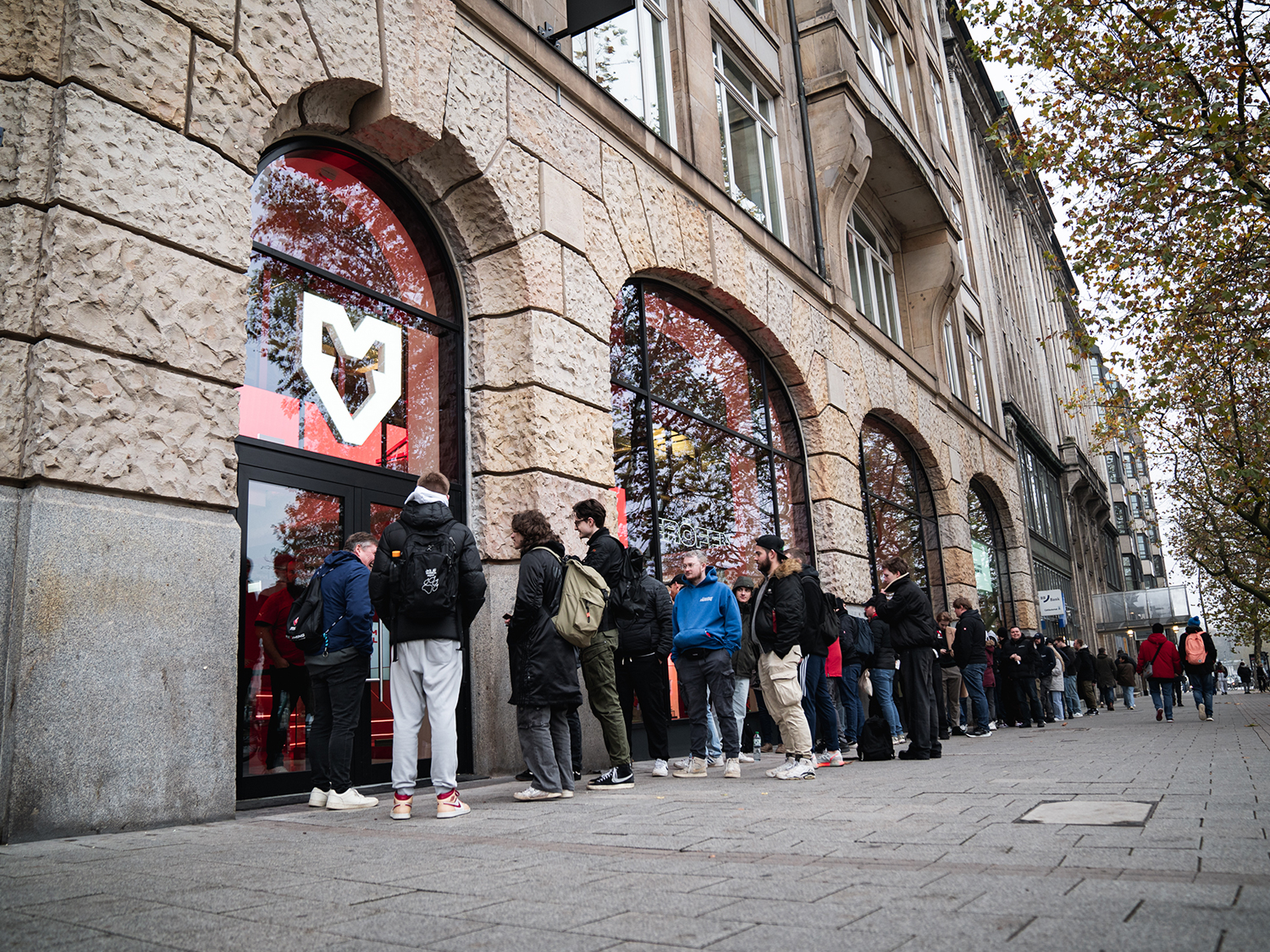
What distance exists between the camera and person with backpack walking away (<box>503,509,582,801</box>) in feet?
19.0

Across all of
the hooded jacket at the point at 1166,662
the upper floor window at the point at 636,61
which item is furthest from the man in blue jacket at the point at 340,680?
the hooded jacket at the point at 1166,662

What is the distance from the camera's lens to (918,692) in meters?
8.60

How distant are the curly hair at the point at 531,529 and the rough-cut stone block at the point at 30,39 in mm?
3585

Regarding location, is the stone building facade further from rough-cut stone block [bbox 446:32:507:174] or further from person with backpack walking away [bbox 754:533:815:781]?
person with backpack walking away [bbox 754:533:815:781]

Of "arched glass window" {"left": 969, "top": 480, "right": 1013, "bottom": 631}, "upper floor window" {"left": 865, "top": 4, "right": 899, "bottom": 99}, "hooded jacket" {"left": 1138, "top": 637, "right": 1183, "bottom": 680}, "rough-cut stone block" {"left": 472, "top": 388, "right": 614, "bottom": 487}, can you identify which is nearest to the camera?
"rough-cut stone block" {"left": 472, "top": 388, "right": 614, "bottom": 487}

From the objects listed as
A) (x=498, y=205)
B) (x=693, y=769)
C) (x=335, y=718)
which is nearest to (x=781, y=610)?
(x=693, y=769)

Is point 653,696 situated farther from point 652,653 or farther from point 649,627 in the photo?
point 649,627

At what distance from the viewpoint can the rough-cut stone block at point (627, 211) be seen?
9.88m

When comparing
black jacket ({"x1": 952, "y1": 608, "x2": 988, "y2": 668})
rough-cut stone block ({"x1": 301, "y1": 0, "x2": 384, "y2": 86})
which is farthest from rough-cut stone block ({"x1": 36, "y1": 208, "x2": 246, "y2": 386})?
black jacket ({"x1": 952, "y1": 608, "x2": 988, "y2": 668})

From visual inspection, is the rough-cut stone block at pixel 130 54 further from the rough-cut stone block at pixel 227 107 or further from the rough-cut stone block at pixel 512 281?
the rough-cut stone block at pixel 512 281

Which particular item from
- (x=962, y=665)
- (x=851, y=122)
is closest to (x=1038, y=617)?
(x=962, y=665)

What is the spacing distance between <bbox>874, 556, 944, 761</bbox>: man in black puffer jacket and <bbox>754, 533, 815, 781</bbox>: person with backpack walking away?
1.90 meters

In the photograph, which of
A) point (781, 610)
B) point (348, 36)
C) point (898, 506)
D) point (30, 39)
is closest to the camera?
point (30, 39)

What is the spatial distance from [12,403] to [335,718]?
2.43m
